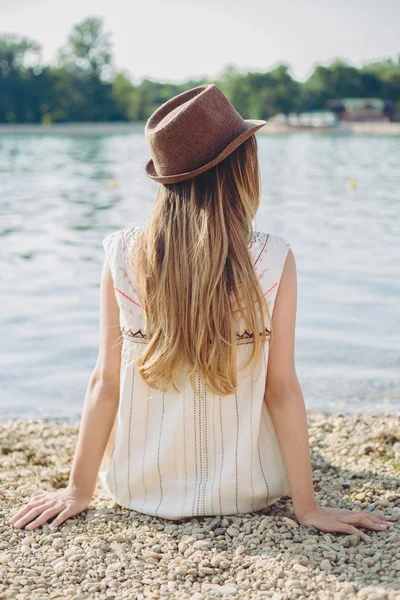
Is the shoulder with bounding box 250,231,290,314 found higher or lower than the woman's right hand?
higher

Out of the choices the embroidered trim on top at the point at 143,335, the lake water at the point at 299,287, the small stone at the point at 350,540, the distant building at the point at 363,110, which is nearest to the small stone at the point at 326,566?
the small stone at the point at 350,540

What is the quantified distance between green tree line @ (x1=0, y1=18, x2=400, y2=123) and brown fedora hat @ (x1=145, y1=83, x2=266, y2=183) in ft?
236

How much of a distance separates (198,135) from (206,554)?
1280 mm

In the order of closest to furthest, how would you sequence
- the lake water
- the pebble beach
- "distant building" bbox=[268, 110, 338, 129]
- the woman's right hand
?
the pebble beach → the woman's right hand → the lake water → "distant building" bbox=[268, 110, 338, 129]

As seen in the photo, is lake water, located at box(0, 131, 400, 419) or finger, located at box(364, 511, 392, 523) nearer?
finger, located at box(364, 511, 392, 523)

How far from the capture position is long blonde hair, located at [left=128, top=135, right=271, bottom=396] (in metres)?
2.25

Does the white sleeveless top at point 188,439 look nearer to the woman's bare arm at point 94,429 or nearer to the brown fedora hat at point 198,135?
the woman's bare arm at point 94,429

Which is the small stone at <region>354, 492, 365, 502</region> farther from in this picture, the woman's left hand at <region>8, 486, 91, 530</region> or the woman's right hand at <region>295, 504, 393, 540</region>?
the woman's left hand at <region>8, 486, 91, 530</region>

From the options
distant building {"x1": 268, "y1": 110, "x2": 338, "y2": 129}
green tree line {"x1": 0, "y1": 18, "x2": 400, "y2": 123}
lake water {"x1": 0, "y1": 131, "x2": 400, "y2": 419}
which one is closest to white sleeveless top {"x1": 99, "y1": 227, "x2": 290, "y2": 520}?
lake water {"x1": 0, "y1": 131, "x2": 400, "y2": 419}

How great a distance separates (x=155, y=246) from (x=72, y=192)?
1670 centimetres

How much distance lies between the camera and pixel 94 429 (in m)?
2.55

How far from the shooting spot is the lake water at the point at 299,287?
514cm

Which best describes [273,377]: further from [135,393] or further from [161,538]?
[161,538]

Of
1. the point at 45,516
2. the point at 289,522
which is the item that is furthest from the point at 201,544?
the point at 45,516
